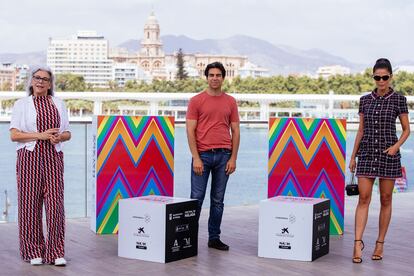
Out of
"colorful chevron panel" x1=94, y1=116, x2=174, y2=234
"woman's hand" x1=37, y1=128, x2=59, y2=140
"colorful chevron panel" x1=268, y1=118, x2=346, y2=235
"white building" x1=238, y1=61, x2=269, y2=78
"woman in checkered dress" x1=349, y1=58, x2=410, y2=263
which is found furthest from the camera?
"white building" x1=238, y1=61, x2=269, y2=78

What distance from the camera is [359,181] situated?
514 cm

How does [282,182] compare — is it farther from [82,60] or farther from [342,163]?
[82,60]

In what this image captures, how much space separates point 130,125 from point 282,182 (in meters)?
1.24

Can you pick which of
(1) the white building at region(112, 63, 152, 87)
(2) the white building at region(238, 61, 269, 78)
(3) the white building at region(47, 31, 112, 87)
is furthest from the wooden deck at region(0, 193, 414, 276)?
(3) the white building at region(47, 31, 112, 87)

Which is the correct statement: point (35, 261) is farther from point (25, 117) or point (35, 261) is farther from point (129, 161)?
point (129, 161)

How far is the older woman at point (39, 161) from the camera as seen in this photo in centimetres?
487

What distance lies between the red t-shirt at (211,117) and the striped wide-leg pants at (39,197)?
0.94 meters

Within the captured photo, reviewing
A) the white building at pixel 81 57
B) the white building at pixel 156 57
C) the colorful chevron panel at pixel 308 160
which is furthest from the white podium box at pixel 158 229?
the white building at pixel 156 57

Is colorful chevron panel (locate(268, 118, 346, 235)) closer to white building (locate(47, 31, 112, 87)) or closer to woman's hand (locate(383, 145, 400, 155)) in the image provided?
woman's hand (locate(383, 145, 400, 155))

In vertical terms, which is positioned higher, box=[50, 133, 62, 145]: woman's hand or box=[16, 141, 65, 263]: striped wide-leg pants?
box=[50, 133, 62, 145]: woman's hand

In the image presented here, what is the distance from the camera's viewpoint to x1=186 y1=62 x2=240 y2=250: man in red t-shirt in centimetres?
539

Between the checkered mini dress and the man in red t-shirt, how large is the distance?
2.91ft

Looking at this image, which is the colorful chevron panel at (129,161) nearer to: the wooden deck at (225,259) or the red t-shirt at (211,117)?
the wooden deck at (225,259)

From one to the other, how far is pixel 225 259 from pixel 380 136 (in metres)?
1.24
